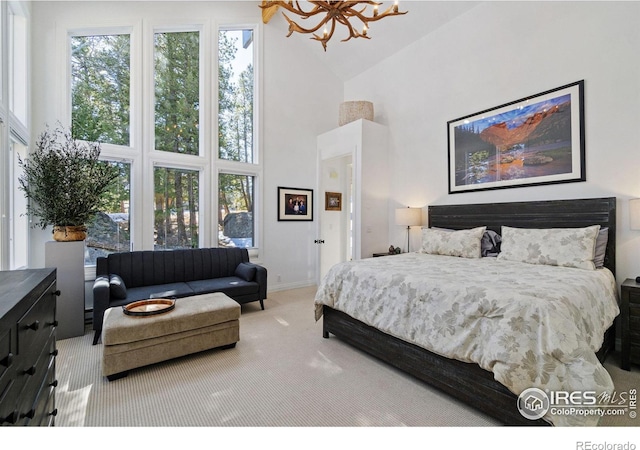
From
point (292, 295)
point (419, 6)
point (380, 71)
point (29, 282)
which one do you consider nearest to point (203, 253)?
point (292, 295)

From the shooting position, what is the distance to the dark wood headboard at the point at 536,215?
297cm

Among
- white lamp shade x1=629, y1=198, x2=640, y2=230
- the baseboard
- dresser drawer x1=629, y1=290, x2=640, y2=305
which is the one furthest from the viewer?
the baseboard

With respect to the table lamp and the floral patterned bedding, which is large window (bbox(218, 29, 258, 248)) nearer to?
the floral patterned bedding

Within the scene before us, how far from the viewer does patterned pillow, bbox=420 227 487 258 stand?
143 inches

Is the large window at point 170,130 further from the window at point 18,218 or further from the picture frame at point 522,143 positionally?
the picture frame at point 522,143

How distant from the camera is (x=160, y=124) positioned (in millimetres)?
4461

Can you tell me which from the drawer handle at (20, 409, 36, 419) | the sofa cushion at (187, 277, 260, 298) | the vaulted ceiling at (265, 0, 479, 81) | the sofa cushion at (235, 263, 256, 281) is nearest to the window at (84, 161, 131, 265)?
the sofa cushion at (187, 277, 260, 298)

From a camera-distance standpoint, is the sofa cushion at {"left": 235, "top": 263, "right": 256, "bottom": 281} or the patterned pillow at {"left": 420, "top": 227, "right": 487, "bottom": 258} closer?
the patterned pillow at {"left": 420, "top": 227, "right": 487, "bottom": 258}

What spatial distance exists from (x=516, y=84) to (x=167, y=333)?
4.79 metres

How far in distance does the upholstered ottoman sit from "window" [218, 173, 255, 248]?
2108 millimetres

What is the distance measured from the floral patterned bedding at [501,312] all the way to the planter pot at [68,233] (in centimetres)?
293

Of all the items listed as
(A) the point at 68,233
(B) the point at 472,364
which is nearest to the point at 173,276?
(A) the point at 68,233

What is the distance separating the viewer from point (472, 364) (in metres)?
1.96

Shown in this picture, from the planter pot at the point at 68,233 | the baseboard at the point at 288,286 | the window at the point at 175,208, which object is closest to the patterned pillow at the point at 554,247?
Result: the baseboard at the point at 288,286
